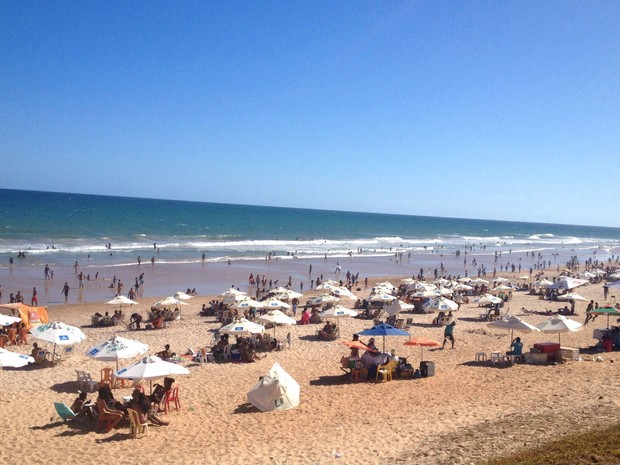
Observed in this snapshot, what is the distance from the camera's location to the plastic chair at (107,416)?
9.70 metres

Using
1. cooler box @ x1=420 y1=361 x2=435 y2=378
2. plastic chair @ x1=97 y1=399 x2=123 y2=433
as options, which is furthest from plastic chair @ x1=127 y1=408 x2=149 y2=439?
cooler box @ x1=420 y1=361 x2=435 y2=378

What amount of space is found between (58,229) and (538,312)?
61.5 m

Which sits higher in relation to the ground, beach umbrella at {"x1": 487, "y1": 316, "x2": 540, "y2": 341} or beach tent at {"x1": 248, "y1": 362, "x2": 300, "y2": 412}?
beach umbrella at {"x1": 487, "y1": 316, "x2": 540, "y2": 341}

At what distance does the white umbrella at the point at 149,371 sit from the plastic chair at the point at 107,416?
0.70m

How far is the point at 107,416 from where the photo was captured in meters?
9.73

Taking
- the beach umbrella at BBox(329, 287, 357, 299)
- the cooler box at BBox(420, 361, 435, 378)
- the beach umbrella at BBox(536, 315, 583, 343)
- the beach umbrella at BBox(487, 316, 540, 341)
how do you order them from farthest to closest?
1. the beach umbrella at BBox(329, 287, 357, 299)
2. the beach umbrella at BBox(487, 316, 540, 341)
3. the beach umbrella at BBox(536, 315, 583, 343)
4. the cooler box at BBox(420, 361, 435, 378)

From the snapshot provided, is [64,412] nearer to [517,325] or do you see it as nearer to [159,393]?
[159,393]

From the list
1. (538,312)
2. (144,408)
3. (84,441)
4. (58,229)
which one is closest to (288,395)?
(144,408)

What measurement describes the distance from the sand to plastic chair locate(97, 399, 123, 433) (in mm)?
217

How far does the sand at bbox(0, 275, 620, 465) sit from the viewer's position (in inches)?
337

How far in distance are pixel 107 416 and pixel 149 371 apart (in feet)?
3.60

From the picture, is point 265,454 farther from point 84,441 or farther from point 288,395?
point 84,441

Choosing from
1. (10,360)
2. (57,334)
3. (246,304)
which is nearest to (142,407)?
(10,360)

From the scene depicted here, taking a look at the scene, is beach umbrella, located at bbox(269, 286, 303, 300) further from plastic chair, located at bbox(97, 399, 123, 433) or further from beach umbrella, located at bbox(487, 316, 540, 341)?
plastic chair, located at bbox(97, 399, 123, 433)
